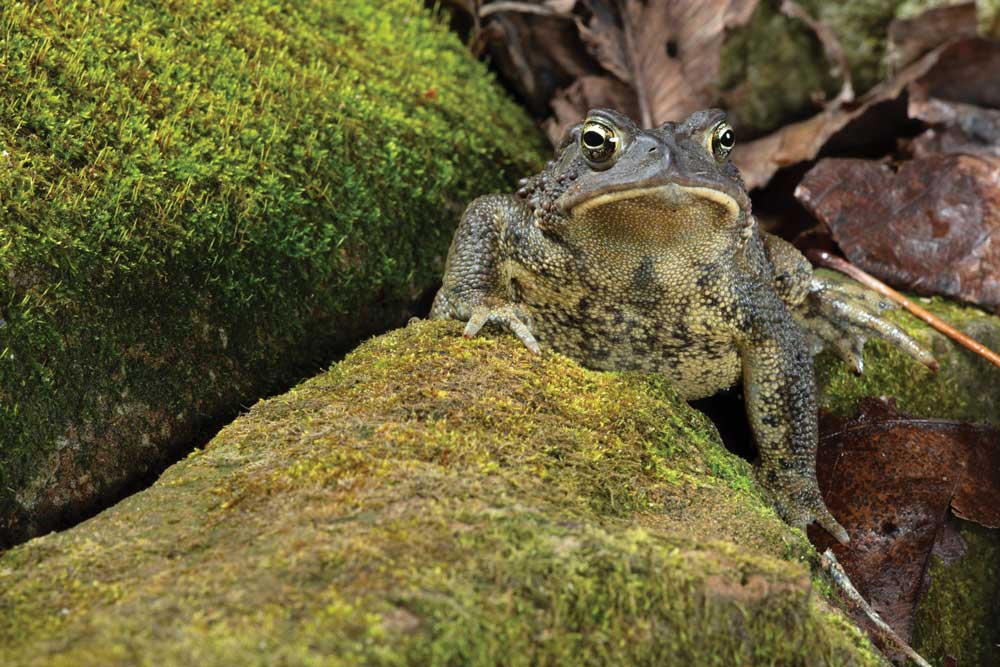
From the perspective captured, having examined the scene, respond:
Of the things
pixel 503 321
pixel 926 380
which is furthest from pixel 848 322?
pixel 503 321

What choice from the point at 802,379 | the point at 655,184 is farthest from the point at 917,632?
the point at 655,184

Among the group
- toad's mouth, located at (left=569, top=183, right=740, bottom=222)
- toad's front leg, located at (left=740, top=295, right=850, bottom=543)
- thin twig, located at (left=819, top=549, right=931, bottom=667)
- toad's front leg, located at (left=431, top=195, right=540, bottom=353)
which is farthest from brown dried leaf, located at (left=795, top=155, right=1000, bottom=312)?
thin twig, located at (left=819, top=549, right=931, bottom=667)

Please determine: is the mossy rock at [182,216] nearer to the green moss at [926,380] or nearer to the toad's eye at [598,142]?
the toad's eye at [598,142]

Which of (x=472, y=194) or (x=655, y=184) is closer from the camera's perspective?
(x=655, y=184)

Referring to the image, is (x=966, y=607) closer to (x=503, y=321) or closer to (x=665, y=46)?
(x=503, y=321)

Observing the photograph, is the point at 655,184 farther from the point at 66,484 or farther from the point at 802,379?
the point at 66,484

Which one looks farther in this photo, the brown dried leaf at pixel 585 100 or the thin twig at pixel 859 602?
the brown dried leaf at pixel 585 100

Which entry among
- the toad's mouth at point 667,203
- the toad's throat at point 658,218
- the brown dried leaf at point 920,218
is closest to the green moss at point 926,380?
the brown dried leaf at point 920,218

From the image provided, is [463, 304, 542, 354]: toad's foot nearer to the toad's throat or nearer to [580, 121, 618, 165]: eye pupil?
the toad's throat
